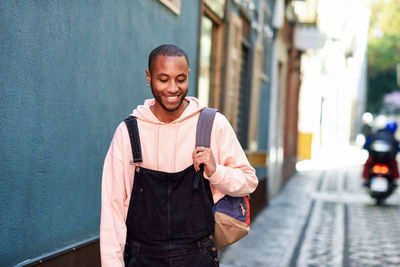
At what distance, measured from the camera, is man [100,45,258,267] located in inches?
106

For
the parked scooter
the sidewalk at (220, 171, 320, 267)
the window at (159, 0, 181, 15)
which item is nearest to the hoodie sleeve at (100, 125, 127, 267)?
the window at (159, 0, 181, 15)

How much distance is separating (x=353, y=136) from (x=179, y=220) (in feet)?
149

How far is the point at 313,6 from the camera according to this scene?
20.7 metres

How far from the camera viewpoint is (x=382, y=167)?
12.7 meters

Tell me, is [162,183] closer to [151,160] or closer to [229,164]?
[151,160]

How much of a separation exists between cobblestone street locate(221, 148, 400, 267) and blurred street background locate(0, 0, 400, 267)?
0.08 ft

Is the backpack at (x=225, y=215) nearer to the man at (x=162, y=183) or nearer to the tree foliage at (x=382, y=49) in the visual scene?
the man at (x=162, y=183)

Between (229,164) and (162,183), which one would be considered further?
(229,164)

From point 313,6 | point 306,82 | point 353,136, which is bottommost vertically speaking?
point 353,136

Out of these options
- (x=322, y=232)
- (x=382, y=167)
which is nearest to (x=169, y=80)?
(x=322, y=232)

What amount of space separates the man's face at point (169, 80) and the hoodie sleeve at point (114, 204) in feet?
0.76

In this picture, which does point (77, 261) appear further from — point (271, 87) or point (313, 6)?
point (313, 6)

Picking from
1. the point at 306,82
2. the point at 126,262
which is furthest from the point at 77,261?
the point at 306,82

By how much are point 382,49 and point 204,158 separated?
54.0 metres
